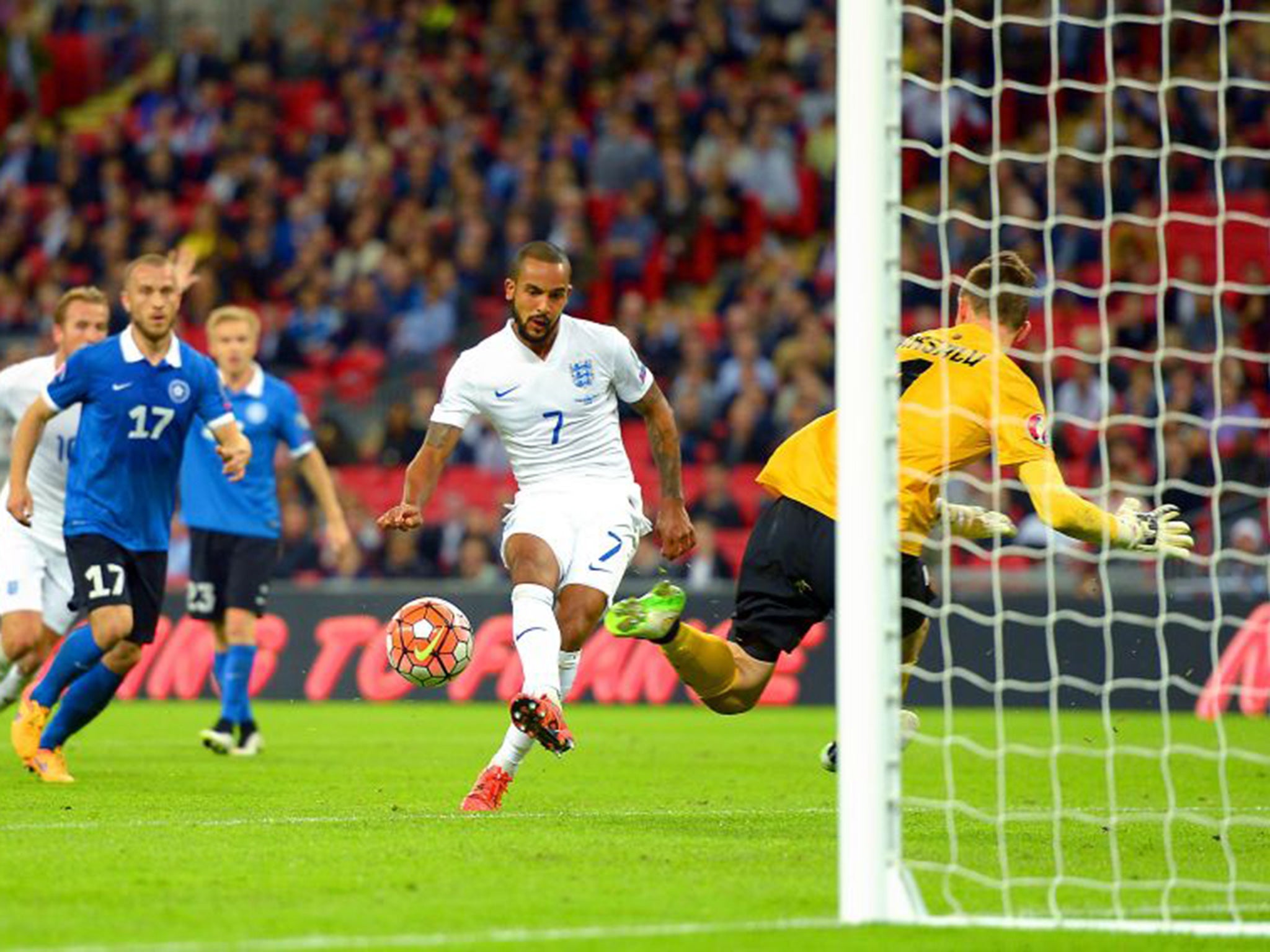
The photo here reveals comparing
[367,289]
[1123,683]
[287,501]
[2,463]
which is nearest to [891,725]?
[1123,683]

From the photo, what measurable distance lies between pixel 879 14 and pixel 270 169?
20334 millimetres

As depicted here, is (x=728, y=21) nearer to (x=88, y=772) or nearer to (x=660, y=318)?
(x=660, y=318)

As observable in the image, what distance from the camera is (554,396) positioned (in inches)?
355

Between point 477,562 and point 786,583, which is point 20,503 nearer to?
point 786,583

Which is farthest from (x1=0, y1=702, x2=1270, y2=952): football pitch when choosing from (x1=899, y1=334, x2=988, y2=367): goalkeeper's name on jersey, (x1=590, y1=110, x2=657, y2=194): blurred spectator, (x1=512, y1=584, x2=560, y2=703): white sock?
(x1=590, y1=110, x2=657, y2=194): blurred spectator

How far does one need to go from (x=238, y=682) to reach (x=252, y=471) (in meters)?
1.28

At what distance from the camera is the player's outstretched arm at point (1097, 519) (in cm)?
781

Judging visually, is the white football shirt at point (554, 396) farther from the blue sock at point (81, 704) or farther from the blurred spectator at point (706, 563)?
the blurred spectator at point (706, 563)

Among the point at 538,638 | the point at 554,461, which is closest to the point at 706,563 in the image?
the point at 554,461

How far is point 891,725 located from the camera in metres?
5.78

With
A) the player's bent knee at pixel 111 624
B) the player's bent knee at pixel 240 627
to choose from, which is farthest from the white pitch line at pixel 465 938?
the player's bent knee at pixel 240 627

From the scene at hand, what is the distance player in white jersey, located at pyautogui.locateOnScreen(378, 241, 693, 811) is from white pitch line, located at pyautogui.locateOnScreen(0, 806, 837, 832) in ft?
0.90

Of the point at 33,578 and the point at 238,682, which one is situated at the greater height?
the point at 33,578

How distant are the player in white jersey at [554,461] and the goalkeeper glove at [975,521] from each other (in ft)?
3.59
